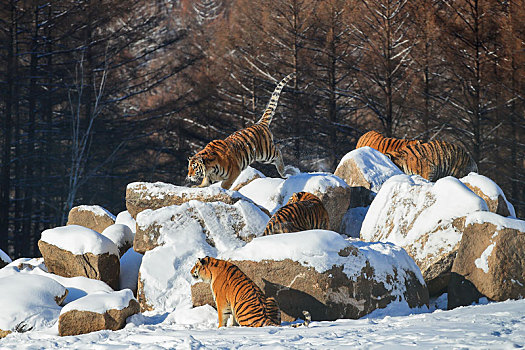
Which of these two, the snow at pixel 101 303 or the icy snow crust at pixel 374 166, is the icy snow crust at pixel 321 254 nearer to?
the snow at pixel 101 303

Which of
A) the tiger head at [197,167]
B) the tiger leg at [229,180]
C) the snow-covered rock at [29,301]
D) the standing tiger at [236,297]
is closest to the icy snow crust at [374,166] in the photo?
the tiger leg at [229,180]

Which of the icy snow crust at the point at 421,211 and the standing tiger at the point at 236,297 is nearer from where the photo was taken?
the standing tiger at the point at 236,297

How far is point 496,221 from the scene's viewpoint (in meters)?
7.16

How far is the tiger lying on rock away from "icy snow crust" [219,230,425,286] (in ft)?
1.56

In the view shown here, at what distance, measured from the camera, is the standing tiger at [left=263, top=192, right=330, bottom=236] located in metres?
8.29

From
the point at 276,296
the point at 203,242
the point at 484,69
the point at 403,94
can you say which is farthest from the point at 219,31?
the point at 276,296

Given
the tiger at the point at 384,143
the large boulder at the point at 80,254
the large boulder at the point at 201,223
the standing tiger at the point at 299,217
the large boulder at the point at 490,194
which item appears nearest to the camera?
the standing tiger at the point at 299,217

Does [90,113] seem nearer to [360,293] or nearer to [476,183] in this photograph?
[476,183]

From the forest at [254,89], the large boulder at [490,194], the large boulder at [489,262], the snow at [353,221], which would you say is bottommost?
the large boulder at [489,262]

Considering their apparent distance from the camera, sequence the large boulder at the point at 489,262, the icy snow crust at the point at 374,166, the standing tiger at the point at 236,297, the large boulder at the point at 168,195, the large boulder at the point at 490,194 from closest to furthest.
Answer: the standing tiger at the point at 236,297, the large boulder at the point at 489,262, the large boulder at the point at 490,194, the large boulder at the point at 168,195, the icy snow crust at the point at 374,166

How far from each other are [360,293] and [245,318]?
1.32 m

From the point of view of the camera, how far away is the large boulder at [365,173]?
10875mm

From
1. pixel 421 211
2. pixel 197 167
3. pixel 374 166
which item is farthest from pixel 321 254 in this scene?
pixel 374 166

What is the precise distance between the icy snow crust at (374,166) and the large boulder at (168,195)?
2.63 meters
